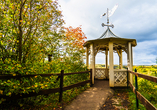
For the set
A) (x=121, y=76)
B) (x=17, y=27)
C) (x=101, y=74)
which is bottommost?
(x=101, y=74)

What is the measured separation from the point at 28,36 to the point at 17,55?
93cm

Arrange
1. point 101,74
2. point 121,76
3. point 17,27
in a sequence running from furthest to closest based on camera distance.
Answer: point 101,74, point 121,76, point 17,27

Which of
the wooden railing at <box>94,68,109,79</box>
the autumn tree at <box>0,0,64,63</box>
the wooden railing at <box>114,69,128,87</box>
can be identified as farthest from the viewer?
the wooden railing at <box>94,68,109,79</box>

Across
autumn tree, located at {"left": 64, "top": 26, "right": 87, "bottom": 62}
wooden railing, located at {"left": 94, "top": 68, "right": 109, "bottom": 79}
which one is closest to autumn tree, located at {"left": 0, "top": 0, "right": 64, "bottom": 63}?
autumn tree, located at {"left": 64, "top": 26, "right": 87, "bottom": 62}

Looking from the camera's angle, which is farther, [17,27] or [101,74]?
[101,74]

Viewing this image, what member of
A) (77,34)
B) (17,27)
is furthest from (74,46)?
(17,27)

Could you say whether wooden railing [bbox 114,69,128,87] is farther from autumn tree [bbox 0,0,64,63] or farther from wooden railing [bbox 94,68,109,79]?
autumn tree [bbox 0,0,64,63]

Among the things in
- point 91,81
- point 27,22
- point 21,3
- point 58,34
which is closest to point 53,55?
point 58,34

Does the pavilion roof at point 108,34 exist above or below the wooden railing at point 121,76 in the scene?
above

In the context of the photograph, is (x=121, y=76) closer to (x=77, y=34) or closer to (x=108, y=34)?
(x=108, y=34)

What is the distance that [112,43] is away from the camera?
6898 mm

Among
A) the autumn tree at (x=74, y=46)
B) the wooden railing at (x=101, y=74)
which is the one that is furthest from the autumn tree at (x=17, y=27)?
the wooden railing at (x=101, y=74)

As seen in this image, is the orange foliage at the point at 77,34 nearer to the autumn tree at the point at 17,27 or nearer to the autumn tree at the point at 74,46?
the autumn tree at the point at 74,46

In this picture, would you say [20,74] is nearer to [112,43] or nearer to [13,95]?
[13,95]
